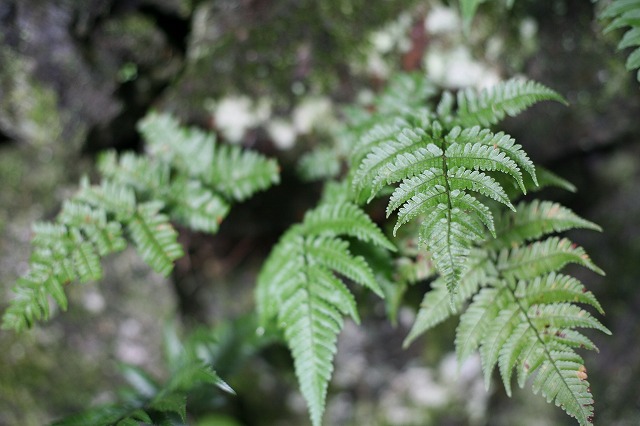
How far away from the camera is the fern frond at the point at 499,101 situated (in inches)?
87.9

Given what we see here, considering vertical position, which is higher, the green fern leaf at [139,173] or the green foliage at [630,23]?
the green fern leaf at [139,173]

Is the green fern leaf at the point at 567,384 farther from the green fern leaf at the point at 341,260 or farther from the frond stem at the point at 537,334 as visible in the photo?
the green fern leaf at the point at 341,260

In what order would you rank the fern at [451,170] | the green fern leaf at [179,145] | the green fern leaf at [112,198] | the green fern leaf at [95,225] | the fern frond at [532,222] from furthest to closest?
the green fern leaf at [179,145] < the green fern leaf at [112,198] < the green fern leaf at [95,225] < the fern frond at [532,222] < the fern at [451,170]

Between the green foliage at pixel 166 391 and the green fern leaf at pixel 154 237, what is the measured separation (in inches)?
20.8

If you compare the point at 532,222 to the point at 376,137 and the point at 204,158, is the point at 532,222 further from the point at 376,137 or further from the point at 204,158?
the point at 204,158

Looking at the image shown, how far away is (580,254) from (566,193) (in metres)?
1.78

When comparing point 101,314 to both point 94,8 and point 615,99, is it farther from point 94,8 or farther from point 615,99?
point 615,99

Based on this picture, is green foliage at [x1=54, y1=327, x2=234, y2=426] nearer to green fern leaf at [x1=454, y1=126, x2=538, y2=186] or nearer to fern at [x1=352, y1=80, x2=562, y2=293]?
fern at [x1=352, y1=80, x2=562, y2=293]

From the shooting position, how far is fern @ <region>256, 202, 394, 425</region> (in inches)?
84.8

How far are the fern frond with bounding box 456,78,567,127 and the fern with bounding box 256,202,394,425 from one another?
67 cm

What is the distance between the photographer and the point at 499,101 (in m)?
2.30

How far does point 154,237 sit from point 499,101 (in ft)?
5.76

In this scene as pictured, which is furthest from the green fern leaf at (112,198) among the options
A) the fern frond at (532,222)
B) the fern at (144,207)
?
the fern frond at (532,222)

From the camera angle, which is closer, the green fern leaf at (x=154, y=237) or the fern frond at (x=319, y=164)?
the green fern leaf at (x=154, y=237)
